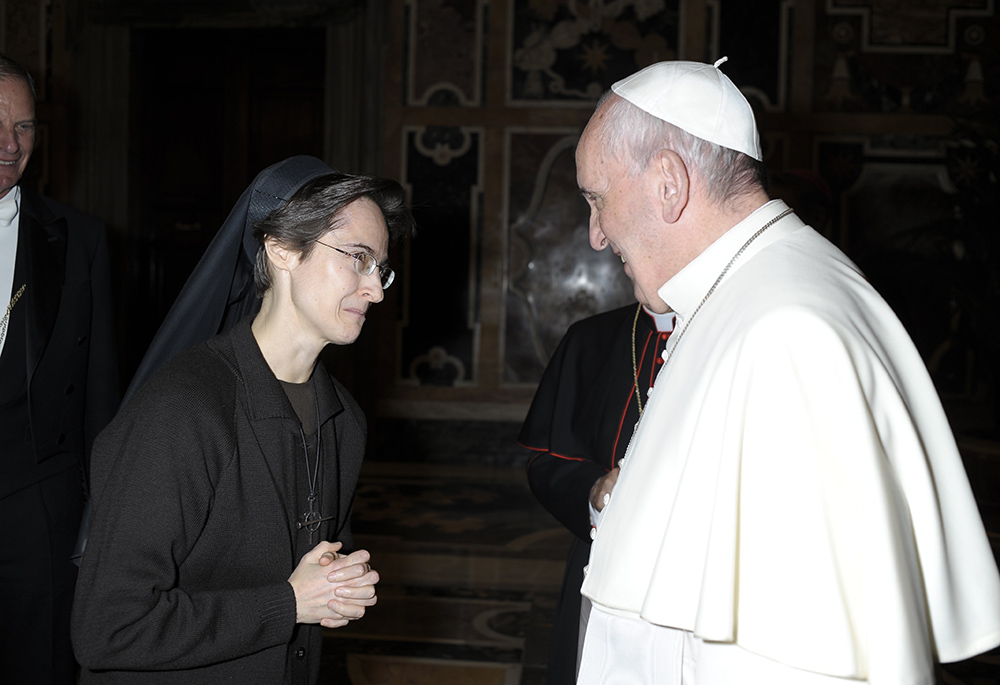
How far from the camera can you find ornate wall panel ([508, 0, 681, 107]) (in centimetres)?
720

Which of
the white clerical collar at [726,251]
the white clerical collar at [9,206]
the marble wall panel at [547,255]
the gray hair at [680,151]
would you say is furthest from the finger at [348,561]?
the marble wall panel at [547,255]

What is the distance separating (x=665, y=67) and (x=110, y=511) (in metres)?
1.26

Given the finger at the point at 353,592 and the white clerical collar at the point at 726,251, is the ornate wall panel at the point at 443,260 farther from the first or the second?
the white clerical collar at the point at 726,251

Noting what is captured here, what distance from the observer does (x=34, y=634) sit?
95.3 inches

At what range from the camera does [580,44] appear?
7246 millimetres

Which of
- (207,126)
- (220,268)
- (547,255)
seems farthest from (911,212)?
(220,268)

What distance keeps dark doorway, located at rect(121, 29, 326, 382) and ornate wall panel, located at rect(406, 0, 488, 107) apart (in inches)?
57.0

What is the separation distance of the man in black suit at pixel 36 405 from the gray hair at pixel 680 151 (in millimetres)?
1728

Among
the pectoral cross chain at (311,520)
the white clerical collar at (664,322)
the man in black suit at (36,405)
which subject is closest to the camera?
the pectoral cross chain at (311,520)

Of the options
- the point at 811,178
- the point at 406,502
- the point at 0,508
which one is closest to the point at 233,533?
the point at 0,508

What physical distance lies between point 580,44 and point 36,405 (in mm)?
5751

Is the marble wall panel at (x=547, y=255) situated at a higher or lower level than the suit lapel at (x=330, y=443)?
higher

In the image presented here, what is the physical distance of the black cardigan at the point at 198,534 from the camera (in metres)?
1.56

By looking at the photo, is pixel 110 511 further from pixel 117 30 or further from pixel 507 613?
pixel 117 30
